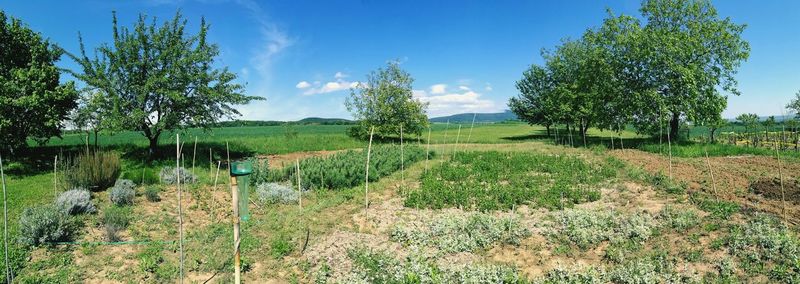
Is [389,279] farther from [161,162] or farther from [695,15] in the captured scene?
[695,15]

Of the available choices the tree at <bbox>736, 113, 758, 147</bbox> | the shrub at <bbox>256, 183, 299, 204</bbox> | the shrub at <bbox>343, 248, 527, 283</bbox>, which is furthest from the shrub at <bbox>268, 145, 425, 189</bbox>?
the tree at <bbox>736, 113, 758, 147</bbox>

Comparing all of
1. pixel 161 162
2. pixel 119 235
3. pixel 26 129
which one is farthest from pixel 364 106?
pixel 119 235

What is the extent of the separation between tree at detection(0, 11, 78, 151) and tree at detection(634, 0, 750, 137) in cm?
2668

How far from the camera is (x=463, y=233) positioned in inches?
314

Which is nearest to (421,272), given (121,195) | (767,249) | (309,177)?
(767,249)

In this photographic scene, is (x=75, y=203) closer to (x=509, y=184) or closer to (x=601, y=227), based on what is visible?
(x=509, y=184)

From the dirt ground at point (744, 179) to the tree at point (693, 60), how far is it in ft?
19.8

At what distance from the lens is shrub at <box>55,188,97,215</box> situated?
8.96 meters

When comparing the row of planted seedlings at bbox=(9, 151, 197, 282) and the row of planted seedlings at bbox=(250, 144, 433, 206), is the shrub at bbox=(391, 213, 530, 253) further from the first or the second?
the row of planted seedlings at bbox=(250, 144, 433, 206)

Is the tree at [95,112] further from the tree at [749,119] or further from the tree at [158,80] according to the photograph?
the tree at [749,119]

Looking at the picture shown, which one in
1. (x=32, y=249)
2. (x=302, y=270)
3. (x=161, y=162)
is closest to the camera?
(x=302, y=270)

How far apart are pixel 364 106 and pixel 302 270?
2699cm

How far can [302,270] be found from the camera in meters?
6.95

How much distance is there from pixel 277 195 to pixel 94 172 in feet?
16.5
